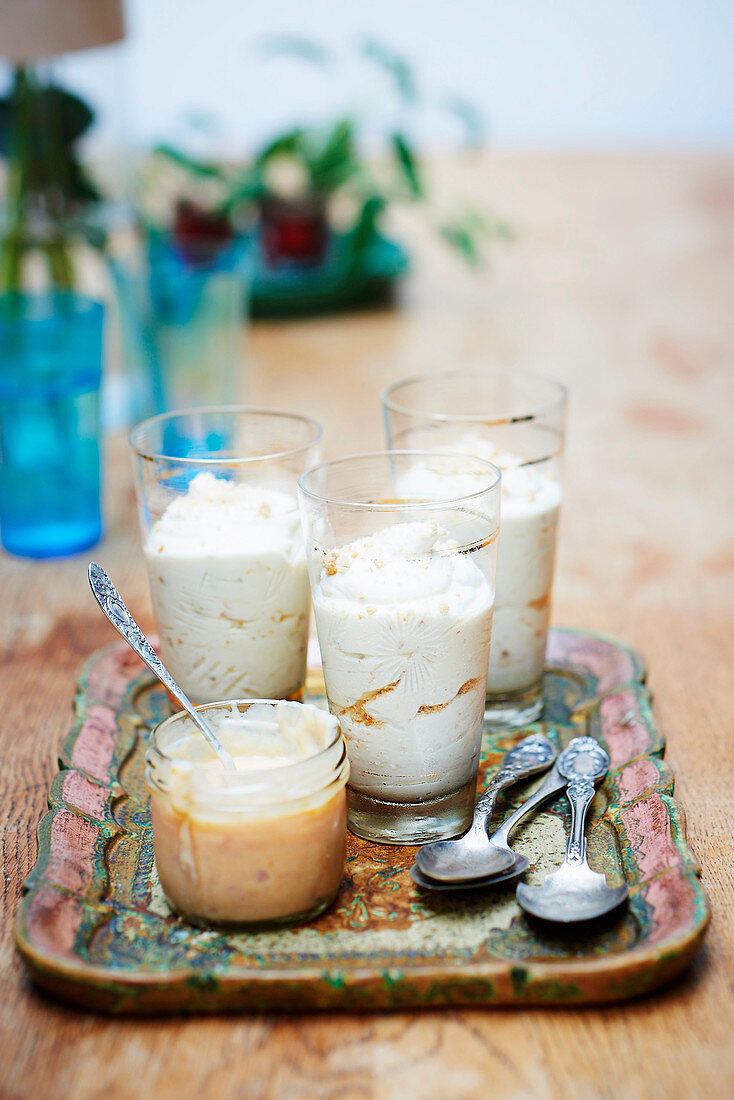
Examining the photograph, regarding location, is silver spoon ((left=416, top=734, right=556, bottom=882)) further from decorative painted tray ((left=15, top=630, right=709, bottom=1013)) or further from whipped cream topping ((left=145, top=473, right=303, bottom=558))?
whipped cream topping ((left=145, top=473, right=303, bottom=558))

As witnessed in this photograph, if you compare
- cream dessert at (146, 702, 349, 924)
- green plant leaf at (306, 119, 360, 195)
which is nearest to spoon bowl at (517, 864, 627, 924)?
cream dessert at (146, 702, 349, 924)

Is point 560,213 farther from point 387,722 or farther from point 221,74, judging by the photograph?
point 387,722

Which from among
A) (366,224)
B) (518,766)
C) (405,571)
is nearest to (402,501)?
(405,571)

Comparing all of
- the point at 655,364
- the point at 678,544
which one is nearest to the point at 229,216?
the point at 655,364

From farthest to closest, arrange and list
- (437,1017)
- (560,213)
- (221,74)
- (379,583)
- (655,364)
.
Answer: (221,74)
(560,213)
(655,364)
(379,583)
(437,1017)

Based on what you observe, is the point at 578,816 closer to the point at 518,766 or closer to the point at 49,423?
Answer: the point at 518,766

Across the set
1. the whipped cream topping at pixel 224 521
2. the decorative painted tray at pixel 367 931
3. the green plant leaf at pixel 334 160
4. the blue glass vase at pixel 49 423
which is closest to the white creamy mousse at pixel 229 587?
the whipped cream topping at pixel 224 521
